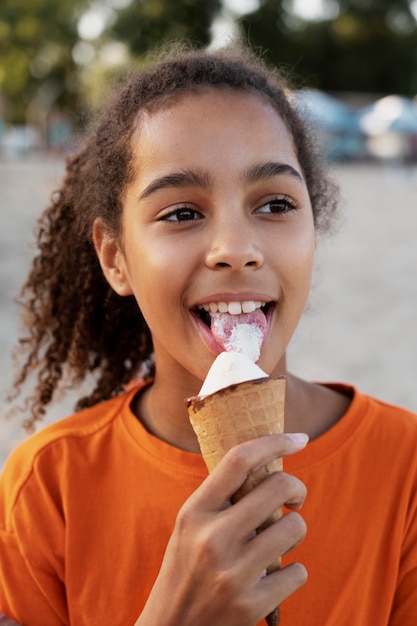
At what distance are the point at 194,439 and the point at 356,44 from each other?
60690mm

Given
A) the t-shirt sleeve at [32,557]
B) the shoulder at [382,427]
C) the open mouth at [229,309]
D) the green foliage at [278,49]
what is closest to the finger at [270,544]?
the open mouth at [229,309]

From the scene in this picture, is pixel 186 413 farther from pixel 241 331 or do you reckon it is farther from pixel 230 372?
pixel 230 372

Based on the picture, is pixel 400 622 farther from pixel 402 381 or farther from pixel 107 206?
pixel 402 381

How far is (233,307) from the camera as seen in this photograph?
193 centimetres

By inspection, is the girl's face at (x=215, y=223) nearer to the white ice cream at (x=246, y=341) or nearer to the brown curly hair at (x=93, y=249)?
the white ice cream at (x=246, y=341)

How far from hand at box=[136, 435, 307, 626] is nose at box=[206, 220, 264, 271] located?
1.61ft

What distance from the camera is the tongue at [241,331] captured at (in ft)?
6.15

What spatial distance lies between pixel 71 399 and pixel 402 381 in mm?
3033

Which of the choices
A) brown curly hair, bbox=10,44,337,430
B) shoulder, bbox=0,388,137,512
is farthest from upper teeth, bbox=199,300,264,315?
shoulder, bbox=0,388,137,512

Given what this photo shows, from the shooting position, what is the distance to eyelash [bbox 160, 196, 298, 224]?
2.04 m

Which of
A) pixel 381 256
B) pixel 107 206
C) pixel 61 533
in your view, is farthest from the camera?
pixel 381 256

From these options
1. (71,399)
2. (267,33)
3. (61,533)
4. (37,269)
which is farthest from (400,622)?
(267,33)

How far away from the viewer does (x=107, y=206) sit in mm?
2439

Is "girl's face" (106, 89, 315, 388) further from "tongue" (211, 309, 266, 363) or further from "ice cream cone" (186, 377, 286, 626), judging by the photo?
"ice cream cone" (186, 377, 286, 626)
